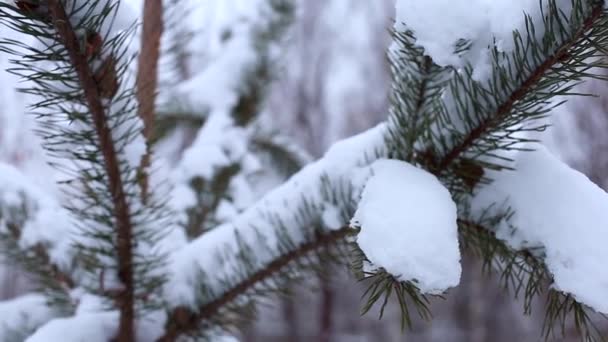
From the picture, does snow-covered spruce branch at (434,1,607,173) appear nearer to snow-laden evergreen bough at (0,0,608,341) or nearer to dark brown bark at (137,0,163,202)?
snow-laden evergreen bough at (0,0,608,341)

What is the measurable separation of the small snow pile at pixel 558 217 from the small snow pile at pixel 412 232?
82 mm

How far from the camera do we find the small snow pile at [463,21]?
13.8 inches

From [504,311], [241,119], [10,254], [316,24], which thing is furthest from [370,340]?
[10,254]

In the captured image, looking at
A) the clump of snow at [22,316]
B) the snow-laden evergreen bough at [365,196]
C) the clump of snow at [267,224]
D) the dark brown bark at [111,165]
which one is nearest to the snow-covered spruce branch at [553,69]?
the snow-laden evergreen bough at [365,196]

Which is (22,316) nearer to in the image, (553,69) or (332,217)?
(332,217)

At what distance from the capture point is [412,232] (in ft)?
1.08

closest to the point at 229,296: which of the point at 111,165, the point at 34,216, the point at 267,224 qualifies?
the point at 267,224

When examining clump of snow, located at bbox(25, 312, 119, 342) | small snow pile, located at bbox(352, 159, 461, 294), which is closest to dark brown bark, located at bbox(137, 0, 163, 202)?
clump of snow, located at bbox(25, 312, 119, 342)

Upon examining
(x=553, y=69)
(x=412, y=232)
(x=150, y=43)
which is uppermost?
(x=150, y=43)

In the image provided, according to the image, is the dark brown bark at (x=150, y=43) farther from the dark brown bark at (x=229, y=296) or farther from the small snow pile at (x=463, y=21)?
the small snow pile at (x=463, y=21)

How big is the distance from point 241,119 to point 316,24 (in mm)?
3892

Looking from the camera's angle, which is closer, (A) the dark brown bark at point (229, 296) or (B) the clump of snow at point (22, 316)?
(A) the dark brown bark at point (229, 296)

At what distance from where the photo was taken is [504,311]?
5219mm

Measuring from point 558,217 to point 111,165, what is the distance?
380 mm
